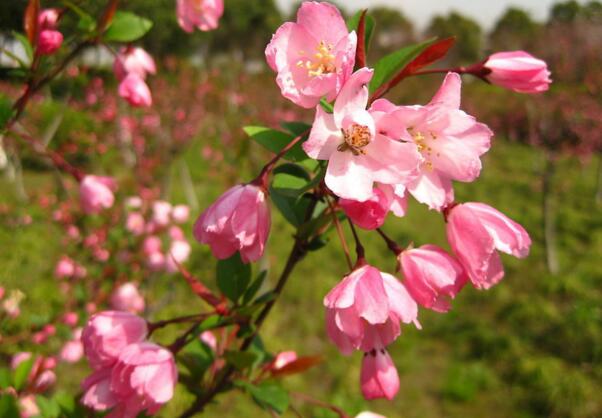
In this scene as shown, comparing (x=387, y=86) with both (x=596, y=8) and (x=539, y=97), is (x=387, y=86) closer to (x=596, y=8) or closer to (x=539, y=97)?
(x=596, y=8)

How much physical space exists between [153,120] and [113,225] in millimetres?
2716

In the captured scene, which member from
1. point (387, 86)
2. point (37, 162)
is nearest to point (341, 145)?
point (387, 86)

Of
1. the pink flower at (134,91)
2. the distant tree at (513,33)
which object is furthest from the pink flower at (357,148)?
the distant tree at (513,33)

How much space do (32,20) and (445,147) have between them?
930mm

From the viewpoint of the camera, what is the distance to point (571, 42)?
5.77m

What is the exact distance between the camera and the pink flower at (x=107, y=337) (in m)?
0.84

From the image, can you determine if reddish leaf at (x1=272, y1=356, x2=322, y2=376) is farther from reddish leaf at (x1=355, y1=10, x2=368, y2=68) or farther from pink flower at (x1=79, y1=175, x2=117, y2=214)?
pink flower at (x1=79, y1=175, x2=117, y2=214)

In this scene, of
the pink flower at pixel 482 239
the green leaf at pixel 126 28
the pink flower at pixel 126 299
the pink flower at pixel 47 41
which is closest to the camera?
the pink flower at pixel 482 239

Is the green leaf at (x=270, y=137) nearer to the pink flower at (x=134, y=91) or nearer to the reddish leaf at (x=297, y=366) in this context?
the reddish leaf at (x=297, y=366)

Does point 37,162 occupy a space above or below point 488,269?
below

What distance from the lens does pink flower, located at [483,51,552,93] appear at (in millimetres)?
834

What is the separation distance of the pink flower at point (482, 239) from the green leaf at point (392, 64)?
0.81 feet

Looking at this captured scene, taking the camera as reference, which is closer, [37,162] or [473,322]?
[473,322]

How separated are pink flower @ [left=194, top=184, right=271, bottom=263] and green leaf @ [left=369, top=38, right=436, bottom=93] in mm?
279
